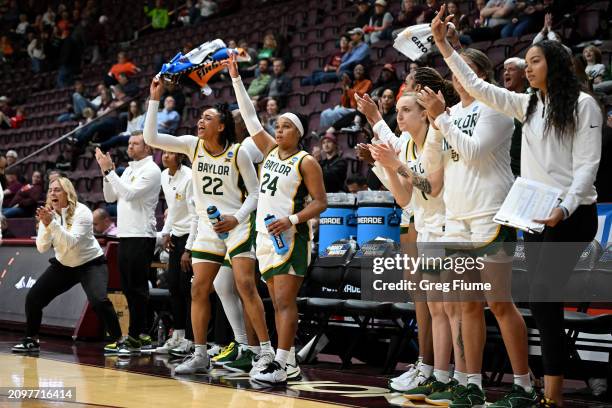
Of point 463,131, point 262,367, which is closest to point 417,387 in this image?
point 262,367

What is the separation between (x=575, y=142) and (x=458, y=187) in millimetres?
630

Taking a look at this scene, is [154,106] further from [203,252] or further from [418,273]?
[418,273]

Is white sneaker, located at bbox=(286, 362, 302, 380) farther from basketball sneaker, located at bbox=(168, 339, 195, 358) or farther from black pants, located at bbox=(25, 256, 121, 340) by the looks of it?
black pants, located at bbox=(25, 256, 121, 340)

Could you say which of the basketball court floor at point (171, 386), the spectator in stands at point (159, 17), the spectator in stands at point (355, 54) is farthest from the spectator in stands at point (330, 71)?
the spectator in stands at point (159, 17)

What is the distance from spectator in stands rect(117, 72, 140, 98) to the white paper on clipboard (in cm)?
1309

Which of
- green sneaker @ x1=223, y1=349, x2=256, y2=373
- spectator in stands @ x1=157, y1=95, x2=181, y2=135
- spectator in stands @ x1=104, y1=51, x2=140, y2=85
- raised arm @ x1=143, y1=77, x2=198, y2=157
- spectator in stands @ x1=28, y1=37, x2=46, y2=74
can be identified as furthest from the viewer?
spectator in stands @ x1=28, y1=37, x2=46, y2=74

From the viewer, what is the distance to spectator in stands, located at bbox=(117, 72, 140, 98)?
1627 cm

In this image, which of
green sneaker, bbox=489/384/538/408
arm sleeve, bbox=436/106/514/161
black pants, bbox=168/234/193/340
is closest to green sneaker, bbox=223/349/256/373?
black pants, bbox=168/234/193/340

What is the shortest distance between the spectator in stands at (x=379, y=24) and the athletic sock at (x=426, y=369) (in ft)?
28.0

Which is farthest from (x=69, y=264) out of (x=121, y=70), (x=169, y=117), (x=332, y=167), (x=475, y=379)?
(x=121, y=70)

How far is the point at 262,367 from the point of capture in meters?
5.36

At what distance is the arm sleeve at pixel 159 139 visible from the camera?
6.10m

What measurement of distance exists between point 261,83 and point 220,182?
7612 millimetres

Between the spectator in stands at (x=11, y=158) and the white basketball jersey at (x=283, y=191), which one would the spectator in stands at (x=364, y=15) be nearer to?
the spectator in stands at (x=11, y=158)
